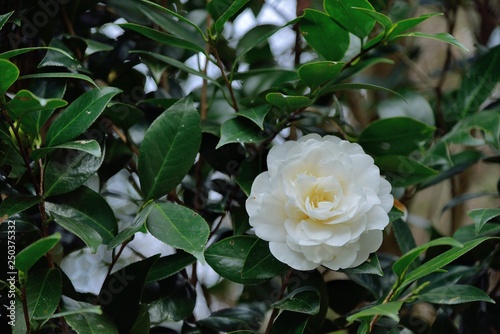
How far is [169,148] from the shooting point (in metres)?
0.67

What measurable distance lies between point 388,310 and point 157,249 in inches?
26.8

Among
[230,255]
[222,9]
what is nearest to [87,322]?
[230,255]

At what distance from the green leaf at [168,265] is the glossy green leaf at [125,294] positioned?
0.02 meters

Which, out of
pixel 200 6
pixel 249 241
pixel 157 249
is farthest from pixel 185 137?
pixel 157 249

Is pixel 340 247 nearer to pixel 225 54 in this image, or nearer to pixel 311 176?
pixel 311 176

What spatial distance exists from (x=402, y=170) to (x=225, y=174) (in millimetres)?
232

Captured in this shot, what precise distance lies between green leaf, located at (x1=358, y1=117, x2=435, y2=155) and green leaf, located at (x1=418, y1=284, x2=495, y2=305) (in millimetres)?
195

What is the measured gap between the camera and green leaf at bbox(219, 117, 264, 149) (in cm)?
64

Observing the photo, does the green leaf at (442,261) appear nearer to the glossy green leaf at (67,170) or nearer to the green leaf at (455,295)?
the green leaf at (455,295)

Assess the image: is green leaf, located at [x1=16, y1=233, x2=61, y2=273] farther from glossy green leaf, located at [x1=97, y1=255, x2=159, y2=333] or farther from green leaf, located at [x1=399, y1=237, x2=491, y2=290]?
green leaf, located at [x1=399, y1=237, x2=491, y2=290]

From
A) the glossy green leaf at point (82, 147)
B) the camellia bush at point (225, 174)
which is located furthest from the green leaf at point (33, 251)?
the glossy green leaf at point (82, 147)

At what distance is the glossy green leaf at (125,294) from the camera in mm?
664

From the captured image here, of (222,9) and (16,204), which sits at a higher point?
(222,9)

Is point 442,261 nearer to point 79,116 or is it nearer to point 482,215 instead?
point 482,215
